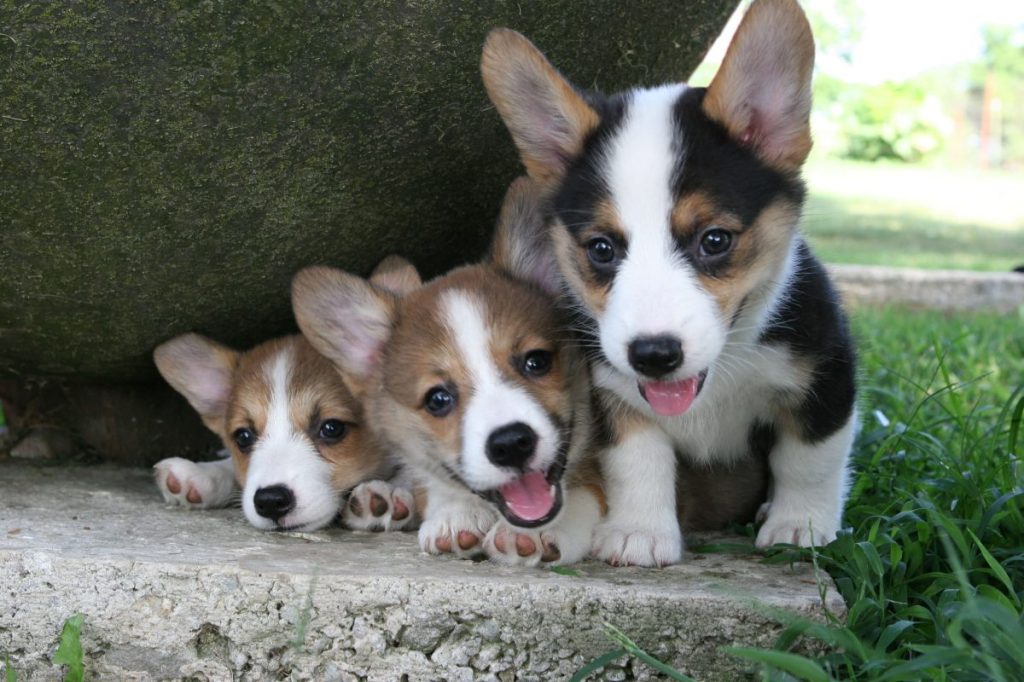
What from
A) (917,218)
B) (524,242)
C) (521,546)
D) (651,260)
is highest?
(917,218)

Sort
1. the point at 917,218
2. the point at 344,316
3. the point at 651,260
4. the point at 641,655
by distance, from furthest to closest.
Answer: the point at 917,218 → the point at 344,316 → the point at 651,260 → the point at 641,655

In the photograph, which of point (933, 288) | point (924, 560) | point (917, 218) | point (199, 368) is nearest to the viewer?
point (924, 560)

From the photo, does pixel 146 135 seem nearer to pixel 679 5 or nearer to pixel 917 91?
pixel 679 5

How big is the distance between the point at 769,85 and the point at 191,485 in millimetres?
2040

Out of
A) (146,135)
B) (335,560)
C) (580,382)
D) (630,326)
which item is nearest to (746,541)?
(580,382)

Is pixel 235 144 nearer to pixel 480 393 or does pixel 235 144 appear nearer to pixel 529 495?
pixel 480 393

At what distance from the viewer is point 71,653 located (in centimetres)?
259

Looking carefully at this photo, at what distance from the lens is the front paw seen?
2.86m

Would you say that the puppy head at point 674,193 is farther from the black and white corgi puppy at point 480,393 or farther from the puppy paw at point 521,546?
the puppy paw at point 521,546

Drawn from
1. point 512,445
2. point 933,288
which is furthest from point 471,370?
point 933,288

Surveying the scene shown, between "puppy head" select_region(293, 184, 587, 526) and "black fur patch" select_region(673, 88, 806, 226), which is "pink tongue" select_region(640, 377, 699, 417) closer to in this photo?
"puppy head" select_region(293, 184, 587, 526)

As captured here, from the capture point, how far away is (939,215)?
1555 cm

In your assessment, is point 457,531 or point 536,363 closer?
point 457,531

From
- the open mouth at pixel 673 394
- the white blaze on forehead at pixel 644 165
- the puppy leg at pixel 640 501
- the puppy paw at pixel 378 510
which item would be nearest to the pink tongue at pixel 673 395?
the open mouth at pixel 673 394
